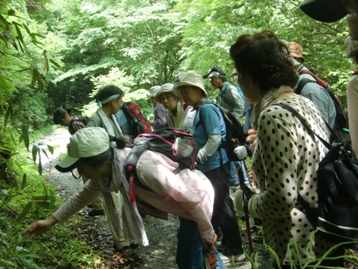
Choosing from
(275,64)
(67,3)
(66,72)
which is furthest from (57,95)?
(275,64)

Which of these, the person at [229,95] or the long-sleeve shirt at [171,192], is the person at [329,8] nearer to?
the long-sleeve shirt at [171,192]

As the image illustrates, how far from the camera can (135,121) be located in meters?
5.09

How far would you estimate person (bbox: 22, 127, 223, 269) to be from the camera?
85.8 inches

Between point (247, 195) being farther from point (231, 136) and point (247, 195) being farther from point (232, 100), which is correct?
point (232, 100)

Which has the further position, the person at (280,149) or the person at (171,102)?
the person at (171,102)

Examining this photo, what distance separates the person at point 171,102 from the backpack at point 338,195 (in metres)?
4.23

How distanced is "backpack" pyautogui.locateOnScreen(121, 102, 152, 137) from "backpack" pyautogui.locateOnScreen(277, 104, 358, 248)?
383cm

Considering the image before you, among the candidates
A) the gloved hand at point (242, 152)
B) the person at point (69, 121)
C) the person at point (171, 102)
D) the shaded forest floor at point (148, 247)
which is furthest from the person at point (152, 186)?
the person at point (171, 102)

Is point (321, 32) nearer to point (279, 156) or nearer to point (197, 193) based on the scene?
point (197, 193)

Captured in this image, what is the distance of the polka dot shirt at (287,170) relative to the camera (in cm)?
145

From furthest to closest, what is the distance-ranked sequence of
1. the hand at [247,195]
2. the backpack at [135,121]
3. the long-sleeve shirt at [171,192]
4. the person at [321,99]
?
1. the backpack at [135,121]
2. the person at [321,99]
3. the long-sleeve shirt at [171,192]
4. the hand at [247,195]

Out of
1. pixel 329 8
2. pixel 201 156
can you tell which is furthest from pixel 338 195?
pixel 201 156

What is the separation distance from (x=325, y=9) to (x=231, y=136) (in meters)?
2.39

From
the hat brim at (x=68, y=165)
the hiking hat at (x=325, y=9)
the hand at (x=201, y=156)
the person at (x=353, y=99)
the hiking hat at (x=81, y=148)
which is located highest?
the hiking hat at (x=325, y=9)
